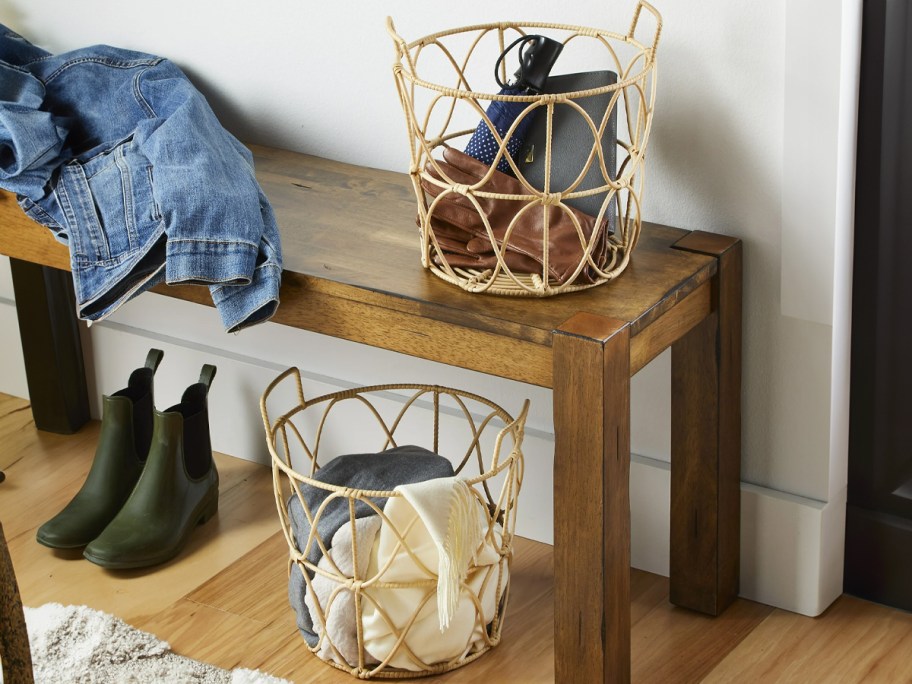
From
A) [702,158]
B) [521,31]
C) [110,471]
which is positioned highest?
[521,31]

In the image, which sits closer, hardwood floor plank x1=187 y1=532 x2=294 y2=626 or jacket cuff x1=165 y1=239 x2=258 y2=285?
jacket cuff x1=165 y1=239 x2=258 y2=285

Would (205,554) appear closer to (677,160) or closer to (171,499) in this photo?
(171,499)

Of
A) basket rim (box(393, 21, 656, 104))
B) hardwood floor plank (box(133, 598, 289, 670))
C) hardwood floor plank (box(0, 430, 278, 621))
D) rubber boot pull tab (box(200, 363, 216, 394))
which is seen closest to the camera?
basket rim (box(393, 21, 656, 104))

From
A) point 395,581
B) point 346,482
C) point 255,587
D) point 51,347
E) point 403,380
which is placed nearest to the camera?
point 395,581

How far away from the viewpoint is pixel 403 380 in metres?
1.73

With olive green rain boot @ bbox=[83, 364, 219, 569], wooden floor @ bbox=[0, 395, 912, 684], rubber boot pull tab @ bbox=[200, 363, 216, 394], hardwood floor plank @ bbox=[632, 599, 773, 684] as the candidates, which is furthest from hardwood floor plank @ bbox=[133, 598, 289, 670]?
hardwood floor plank @ bbox=[632, 599, 773, 684]

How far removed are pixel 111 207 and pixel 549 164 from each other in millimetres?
545

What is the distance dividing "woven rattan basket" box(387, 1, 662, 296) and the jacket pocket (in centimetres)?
33

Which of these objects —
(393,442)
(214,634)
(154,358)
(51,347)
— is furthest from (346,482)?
(51,347)

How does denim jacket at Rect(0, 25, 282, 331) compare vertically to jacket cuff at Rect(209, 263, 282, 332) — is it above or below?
above

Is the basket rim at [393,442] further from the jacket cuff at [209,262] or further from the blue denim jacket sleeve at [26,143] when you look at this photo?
the blue denim jacket sleeve at [26,143]

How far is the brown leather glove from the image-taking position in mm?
1250

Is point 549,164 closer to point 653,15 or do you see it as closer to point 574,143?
point 574,143

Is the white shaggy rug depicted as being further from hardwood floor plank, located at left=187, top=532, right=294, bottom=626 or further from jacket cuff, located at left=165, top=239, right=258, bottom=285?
jacket cuff, located at left=165, top=239, right=258, bottom=285
